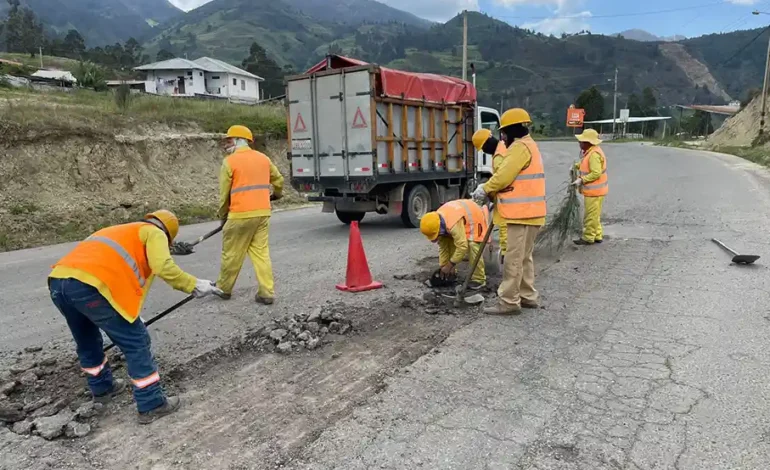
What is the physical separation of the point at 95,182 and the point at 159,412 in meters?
11.3

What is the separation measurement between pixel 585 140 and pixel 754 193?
7663 millimetres

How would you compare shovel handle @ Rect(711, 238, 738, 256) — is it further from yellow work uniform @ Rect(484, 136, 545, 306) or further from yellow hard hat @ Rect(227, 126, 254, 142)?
yellow hard hat @ Rect(227, 126, 254, 142)

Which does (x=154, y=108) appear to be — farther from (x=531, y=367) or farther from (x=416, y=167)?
(x=531, y=367)

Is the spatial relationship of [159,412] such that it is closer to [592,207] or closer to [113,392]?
[113,392]

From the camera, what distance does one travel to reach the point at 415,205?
1068 centimetres

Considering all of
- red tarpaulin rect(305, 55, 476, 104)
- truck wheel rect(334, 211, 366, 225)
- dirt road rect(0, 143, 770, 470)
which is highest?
red tarpaulin rect(305, 55, 476, 104)

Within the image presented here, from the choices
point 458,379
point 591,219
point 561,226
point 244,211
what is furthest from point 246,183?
point 591,219

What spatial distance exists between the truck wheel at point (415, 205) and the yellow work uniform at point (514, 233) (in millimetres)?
5102

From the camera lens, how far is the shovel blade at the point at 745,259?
6715mm

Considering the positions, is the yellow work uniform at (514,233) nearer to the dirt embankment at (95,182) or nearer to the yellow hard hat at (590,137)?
the yellow hard hat at (590,137)

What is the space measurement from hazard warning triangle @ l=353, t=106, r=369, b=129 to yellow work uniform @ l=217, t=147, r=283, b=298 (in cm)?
385

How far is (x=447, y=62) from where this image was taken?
133m

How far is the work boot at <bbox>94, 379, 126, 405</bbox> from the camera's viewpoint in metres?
3.61

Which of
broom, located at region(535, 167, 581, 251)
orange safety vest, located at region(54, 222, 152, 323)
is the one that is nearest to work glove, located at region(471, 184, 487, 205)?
broom, located at region(535, 167, 581, 251)
